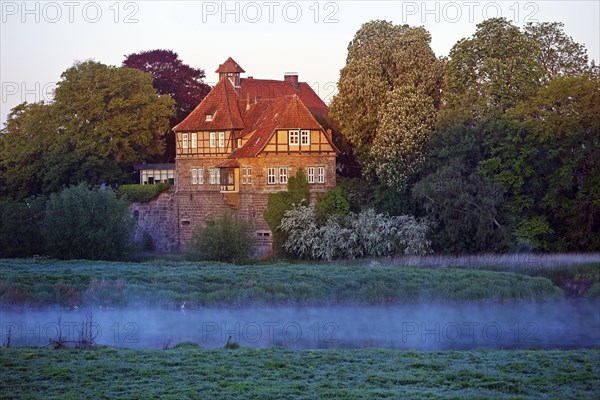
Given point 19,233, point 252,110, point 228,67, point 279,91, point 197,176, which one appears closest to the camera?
point 19,233

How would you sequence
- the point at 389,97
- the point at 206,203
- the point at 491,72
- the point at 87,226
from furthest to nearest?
the point at 206,203, the point at 389,97, the point at 87,226, the point at 491,72

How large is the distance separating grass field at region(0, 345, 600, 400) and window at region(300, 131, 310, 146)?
21171 millimetres

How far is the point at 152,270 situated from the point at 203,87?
22835mm

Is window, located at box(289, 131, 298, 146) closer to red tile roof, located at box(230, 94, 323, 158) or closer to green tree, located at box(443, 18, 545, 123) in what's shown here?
red tile roof, located at box(230, 94, 323, 158)

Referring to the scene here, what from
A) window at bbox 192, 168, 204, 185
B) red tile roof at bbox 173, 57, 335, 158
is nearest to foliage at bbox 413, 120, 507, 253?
red tile roof at bbox 173, 57, 335, 158

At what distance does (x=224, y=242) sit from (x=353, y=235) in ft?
15.2

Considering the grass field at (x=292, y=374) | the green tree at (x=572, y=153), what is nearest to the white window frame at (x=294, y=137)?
the green tree at (x=572, y=153)

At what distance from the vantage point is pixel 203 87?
175ft

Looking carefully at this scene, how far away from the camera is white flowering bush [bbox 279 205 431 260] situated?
116 feet

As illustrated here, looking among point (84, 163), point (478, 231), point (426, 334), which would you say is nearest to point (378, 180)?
point (478, 231)

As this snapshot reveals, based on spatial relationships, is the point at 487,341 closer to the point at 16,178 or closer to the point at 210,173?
the point at 210,173

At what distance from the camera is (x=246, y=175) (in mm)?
39469

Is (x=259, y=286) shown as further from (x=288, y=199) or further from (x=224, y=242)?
(x=288, y=199)

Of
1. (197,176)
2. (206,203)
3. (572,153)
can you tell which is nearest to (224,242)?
(206,203)
